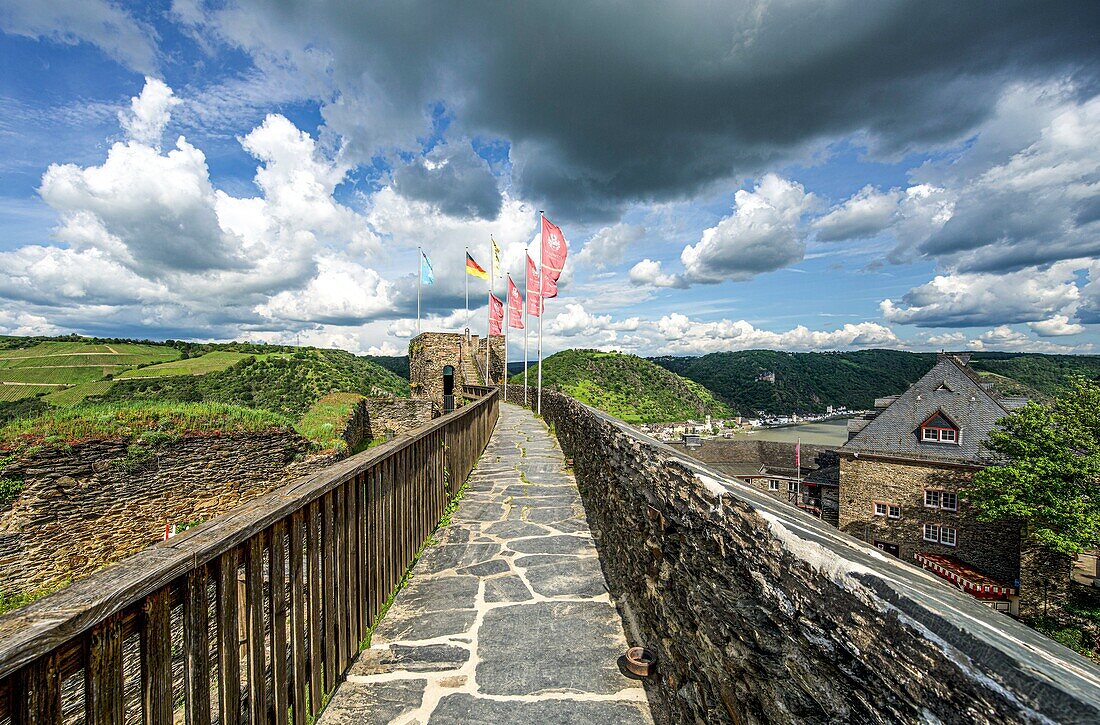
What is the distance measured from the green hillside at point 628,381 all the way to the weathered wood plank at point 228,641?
49.9 m

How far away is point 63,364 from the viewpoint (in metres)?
33.0

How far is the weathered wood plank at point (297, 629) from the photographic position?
2189mm

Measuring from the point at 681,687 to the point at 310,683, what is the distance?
73.9 inches

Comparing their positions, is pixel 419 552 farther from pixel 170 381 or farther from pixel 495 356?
pixel 170 381

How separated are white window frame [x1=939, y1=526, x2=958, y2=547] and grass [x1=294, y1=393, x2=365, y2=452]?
33.2 metres

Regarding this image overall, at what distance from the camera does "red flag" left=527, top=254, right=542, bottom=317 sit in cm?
2112

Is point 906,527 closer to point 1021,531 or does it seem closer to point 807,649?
point 1021,531

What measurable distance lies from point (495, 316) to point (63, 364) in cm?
3236

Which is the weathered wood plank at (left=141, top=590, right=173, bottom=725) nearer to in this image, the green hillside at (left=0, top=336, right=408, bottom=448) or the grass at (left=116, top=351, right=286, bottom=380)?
the green hillside at (left=0, top=336, right=408, bottom=448)

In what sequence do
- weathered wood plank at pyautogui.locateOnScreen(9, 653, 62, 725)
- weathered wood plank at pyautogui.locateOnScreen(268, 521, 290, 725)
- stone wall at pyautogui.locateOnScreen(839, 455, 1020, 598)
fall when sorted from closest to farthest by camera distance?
weathered wood plank at pyautogui.locateOnScreen(9, 653, 62, 725) → weathered wood plank at pyautogui.locateOnScreen(268, 521, 290, 725) → stone wall at pyautogui.locateOnScreen(839, 455, 1020, 598)

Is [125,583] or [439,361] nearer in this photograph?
[125,583]

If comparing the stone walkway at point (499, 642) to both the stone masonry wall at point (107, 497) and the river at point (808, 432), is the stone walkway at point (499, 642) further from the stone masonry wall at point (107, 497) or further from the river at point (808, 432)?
the river at point (808, 432)

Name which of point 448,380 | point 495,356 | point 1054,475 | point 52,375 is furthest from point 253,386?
point 1054,475

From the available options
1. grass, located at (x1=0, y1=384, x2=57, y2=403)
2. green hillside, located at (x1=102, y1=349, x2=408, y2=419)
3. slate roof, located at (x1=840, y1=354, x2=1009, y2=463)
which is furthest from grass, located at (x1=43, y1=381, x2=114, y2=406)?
slate roof, located at (x1=840, y1=354, x2=1009, y2=463)
